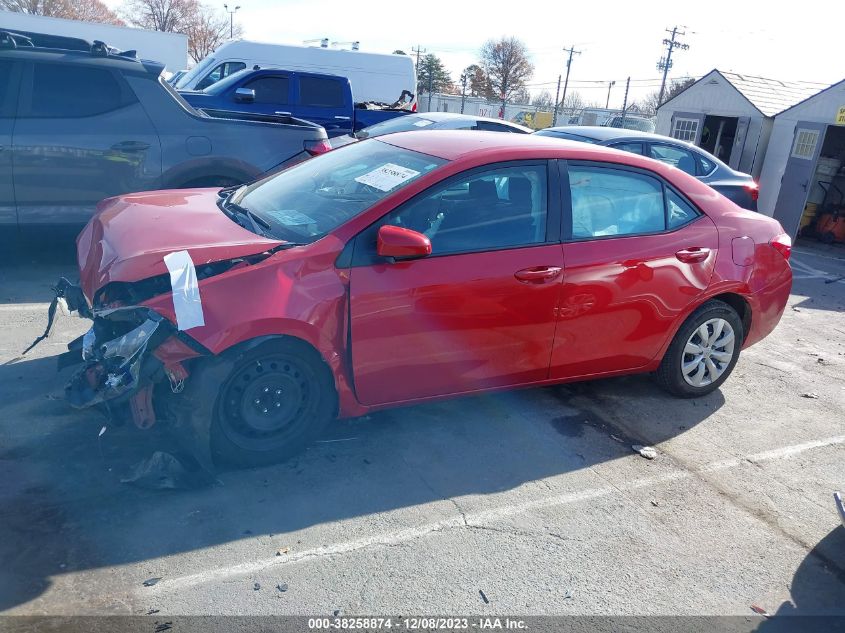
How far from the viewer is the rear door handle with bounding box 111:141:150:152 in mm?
6145

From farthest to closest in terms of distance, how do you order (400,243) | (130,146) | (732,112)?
(732,112)
(130,146)
(400,243)

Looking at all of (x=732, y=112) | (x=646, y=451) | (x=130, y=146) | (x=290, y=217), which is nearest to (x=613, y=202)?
(x=646, y=451)

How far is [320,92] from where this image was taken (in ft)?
44.3

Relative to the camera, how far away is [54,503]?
3.22 m

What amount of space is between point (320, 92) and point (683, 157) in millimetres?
7087

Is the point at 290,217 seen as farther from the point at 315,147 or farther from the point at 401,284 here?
the point at 315,147

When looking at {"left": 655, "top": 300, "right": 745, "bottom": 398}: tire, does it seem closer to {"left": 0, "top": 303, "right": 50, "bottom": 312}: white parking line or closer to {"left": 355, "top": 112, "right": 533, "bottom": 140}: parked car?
{"left": 0, "top": 303, "right": 50, "bottom": 312}: white parking line

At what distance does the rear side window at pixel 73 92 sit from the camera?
236 inches

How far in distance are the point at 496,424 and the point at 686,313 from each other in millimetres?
1526

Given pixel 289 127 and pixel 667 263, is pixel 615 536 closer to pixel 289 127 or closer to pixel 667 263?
pixel 667 263

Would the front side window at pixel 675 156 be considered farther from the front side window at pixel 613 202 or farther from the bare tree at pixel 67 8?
the bare tree at pixel 67 8

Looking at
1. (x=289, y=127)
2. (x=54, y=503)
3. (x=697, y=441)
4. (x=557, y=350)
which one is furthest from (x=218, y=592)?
(x=289, y=127)

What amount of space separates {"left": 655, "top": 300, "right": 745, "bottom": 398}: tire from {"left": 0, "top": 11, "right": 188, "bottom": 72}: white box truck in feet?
110

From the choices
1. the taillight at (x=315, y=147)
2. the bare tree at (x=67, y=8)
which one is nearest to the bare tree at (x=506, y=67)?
the bare tree at (x=67, y=8)
